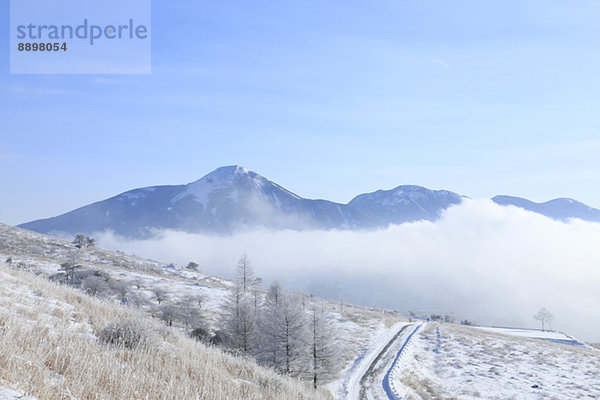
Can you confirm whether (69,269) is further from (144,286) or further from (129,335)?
(129,335)

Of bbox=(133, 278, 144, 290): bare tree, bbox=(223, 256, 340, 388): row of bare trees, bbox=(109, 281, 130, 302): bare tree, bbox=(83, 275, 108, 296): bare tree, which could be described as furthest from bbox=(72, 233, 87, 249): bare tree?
bbox=(223, 256, 340, 388): row of bare trees

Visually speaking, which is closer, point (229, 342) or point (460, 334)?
point (229, 342)

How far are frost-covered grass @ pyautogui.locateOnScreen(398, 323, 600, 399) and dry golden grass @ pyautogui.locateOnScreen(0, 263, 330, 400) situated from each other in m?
28.4

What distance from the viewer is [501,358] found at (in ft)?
177

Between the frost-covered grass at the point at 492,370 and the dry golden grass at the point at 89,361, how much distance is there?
2839 cm

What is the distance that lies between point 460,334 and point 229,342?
54.2 meters

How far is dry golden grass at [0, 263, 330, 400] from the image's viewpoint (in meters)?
4.69

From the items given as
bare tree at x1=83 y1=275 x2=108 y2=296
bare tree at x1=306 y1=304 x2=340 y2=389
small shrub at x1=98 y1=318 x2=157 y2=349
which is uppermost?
small shrub at x1=98 y1=318 x2=157 y2=349

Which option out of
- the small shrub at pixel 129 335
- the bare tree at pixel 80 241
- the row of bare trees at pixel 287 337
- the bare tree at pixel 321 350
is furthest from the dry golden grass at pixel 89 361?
the bare tree at pixel 80 241

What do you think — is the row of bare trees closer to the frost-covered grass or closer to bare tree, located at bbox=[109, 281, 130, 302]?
the frost-covered grass

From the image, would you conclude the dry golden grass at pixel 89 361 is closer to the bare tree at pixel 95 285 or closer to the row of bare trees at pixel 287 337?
the row of bare trees at pixel 287 337

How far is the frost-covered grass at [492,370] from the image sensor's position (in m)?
37.0

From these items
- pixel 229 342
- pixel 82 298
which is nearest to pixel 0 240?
pixel 229 342

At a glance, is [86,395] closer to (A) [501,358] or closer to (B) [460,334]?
(A) [501,358]
